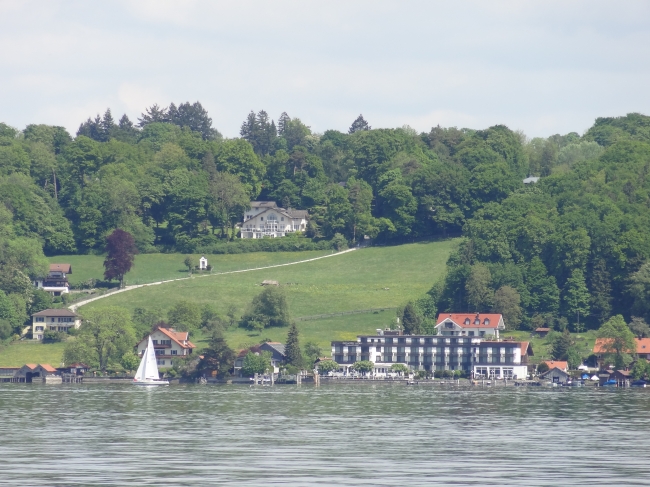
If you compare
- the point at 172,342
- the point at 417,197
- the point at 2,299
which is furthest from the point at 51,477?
the point at 417,197

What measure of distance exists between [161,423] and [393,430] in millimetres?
13110

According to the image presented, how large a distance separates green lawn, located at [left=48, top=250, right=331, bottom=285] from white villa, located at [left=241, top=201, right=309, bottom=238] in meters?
15.4

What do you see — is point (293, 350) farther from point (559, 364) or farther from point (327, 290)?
point (327, 290)

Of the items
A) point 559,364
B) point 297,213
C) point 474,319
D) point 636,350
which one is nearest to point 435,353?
point 474,319

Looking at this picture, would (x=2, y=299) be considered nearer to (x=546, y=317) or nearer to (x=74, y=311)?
(x=74, y=311)

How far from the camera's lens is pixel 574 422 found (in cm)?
7788

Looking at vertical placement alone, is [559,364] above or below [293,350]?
below

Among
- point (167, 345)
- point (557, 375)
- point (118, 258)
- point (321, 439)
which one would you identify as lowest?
point (321, 439)

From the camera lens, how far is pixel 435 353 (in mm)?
134125

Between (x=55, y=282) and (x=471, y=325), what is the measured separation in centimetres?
5085

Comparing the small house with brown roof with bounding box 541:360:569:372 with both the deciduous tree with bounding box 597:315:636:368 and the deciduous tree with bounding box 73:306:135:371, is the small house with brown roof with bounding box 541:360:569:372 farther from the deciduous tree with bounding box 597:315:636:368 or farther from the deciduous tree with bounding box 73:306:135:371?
the deciduous tree with bounding box 73:306:135:371

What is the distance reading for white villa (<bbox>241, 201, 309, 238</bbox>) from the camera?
194625mm

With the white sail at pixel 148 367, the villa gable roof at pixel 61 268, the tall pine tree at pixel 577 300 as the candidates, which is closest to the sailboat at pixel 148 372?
the white sail at pixel 148 367

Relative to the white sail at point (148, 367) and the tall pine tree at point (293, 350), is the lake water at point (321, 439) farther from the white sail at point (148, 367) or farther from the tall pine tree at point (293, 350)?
the tall pine tree at point (293, 350)
